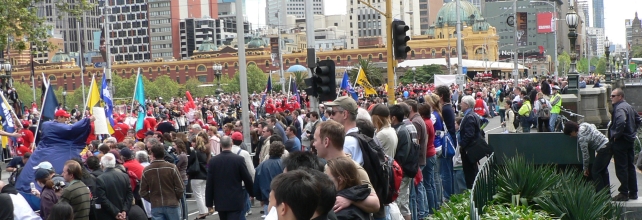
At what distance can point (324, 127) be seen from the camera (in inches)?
271

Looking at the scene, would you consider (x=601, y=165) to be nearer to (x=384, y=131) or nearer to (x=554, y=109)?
(x=384, y=131)

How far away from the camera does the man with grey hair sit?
10.2 meters

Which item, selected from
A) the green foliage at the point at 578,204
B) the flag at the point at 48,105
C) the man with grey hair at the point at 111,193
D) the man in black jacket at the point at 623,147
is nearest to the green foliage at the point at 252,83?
the flag at the point at 48,105

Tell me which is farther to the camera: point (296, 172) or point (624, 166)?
point (624, 166)

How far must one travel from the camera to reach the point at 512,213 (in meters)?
9.40

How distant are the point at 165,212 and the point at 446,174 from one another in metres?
4.57

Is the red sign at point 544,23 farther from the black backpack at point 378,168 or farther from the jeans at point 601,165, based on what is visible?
the black backpack at point 378,168

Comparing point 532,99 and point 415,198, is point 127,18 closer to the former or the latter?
point 532,99

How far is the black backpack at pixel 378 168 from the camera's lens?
7.60 meters

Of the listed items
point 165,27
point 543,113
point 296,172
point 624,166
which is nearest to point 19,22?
point 543,113

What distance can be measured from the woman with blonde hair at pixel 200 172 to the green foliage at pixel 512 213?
567 centimetres

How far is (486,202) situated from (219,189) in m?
3.38

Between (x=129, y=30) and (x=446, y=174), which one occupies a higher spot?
(x=129, y=30)

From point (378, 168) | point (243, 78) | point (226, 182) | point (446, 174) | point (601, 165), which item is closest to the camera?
point (378, 168)
